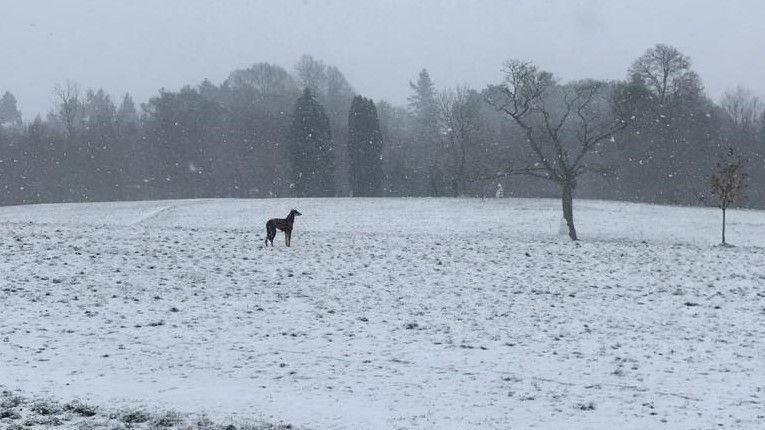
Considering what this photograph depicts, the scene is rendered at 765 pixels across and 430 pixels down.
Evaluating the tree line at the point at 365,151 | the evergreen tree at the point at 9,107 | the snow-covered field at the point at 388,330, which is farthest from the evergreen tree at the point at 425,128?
the evergreen tree at the point at 9,107

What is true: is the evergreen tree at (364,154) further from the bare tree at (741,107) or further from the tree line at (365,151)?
the bare tree at (741,107)

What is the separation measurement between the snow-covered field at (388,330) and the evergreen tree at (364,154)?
1894 inches

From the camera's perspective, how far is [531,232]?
128 feet

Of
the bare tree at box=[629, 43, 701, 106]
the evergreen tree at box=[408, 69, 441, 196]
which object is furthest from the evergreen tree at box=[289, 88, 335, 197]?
the bare tree at box=[629, 43, 701, 106]

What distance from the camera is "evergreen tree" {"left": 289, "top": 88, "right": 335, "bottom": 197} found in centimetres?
7306

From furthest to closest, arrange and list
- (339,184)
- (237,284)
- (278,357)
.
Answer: (339,184) < (237,284) < (278,357)

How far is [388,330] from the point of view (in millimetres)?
14164

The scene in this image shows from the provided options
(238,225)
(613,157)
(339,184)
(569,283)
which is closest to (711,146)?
(613,157)

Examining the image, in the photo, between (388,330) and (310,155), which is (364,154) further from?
(388,330)

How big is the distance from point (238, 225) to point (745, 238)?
97.5 feet

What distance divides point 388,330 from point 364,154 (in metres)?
61.4

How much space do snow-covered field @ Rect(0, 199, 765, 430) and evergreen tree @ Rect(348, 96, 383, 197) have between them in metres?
48.1

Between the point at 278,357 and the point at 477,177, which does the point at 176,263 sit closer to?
the point at 278,357

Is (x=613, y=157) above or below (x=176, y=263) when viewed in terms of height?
above
